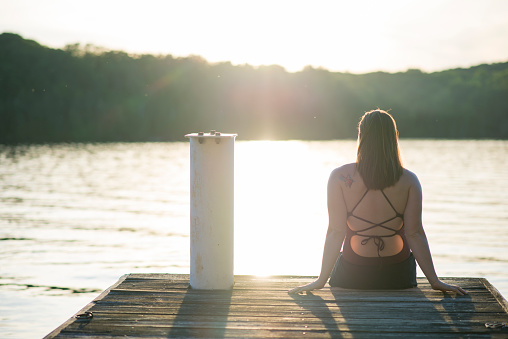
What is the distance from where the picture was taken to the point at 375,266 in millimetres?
5098

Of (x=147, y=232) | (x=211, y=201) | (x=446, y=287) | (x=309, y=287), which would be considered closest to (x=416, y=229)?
(x=446, y=287)

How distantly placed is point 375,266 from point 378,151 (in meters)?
0.96

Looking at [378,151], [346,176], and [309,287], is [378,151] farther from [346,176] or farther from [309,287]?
Answer: [309,287]

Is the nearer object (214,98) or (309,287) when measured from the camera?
(309,287)

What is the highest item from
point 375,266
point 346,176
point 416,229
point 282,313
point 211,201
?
point 346,176

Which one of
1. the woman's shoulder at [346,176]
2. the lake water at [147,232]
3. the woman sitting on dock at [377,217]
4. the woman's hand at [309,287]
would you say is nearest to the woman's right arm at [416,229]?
the woman sitting on dock at [377,217]

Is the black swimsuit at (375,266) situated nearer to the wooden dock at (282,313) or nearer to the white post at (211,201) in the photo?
the wooden dock at (282,313)

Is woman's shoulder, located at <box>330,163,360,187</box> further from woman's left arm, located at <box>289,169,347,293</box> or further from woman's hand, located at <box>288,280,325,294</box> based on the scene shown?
woman's hand, located at <box>288,280,325,294</box>

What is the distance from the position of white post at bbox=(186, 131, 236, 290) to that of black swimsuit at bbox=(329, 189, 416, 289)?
97 cm

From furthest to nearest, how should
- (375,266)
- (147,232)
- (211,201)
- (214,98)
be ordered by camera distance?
1. (214,98)
2. (147,232)
3. (211,201)
4. (375,266)

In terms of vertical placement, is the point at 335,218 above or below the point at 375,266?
above

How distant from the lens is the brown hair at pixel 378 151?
4.75m

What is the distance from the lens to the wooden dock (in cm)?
414

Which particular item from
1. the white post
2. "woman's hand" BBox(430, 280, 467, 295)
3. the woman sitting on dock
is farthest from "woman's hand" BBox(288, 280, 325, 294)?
"woman's hand" BBox(430, 280, 467, 295)
